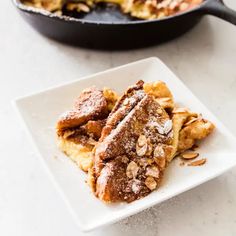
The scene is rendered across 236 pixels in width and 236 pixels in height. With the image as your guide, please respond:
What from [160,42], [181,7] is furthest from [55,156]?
[181,7]

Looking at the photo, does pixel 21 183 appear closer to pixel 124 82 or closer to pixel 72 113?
pixel 72 113

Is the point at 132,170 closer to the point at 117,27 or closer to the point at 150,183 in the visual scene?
the point at 150,183

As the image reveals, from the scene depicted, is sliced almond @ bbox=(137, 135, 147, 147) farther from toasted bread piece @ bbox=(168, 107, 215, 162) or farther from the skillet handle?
the skillet handle

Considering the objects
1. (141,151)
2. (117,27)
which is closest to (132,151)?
(141,151)

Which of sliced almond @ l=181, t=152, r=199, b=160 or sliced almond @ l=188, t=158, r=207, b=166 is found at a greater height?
sliced almond @ l=188, t=158, r=207, b=166

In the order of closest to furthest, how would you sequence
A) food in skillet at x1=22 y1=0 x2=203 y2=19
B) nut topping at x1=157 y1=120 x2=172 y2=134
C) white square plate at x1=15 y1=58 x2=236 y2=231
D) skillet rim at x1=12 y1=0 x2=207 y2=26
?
white square plate at x1=15 y1=58 x2=236 y2=231, nut topping at x1=157 y1=120 x2=172 y2=134, skillet rim at x1=12 y1=0 x2=207 y2=26, food in skillet at x1=22 y1=0 x2=203 y2=19

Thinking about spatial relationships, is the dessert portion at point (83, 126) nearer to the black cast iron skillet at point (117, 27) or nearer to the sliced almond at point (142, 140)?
the sliced almond at point (142, 140)

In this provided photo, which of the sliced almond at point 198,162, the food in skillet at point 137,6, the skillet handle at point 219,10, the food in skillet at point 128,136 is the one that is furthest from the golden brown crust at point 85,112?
the food in skillet at point 137,6

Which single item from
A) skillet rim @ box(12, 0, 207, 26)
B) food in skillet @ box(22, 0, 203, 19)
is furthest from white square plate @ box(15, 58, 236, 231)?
food in skillet @ box(22, 0, 203, 19)
